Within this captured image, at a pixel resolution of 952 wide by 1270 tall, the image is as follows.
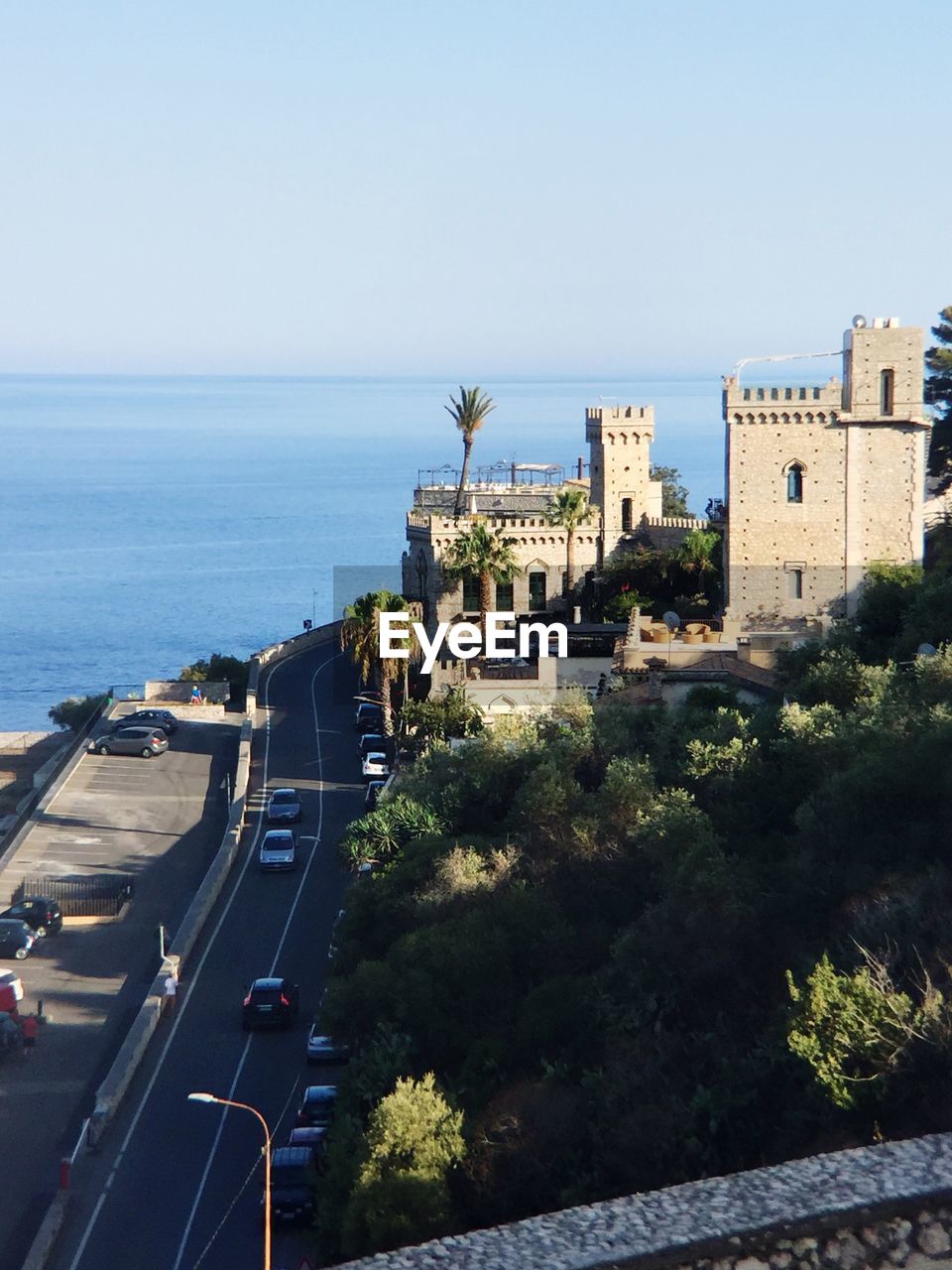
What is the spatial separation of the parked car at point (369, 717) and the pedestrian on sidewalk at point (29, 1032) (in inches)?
923

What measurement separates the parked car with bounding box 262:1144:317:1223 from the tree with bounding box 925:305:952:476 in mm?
39568

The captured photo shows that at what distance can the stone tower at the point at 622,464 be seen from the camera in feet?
228

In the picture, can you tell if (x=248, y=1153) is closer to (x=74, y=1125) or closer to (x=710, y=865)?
(x=74, y=1125)

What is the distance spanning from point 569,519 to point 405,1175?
45696 mm

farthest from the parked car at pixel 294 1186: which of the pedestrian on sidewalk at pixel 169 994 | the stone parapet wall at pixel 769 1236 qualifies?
the stone parapet wall at pixel 769 1236

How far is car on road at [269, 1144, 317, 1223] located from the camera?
968 inches

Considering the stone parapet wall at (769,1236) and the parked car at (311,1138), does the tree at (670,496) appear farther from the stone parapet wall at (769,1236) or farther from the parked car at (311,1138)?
the stone parapet wall at (769,1236)

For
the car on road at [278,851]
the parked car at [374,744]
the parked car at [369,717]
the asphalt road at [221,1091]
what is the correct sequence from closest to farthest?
the asphalt road at [221,1091] → the car on road at [278,851] → the parked car at [374,744] → the parked car at [369,717]

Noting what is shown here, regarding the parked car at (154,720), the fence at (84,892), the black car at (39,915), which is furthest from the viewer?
the parked car at (154,720)

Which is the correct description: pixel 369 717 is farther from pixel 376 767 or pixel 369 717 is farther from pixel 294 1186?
pixel 294 1186

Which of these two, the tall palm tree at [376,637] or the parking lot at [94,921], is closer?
the parking lot at [94,921]

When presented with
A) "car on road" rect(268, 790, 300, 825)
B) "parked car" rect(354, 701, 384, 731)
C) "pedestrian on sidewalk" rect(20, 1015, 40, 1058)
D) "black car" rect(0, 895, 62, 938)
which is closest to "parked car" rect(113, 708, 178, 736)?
"parked car" rect(354, 701, 384, 731)

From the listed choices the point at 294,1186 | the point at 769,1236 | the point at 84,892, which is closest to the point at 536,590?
the point at 84,892

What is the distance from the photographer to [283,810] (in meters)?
47.1
